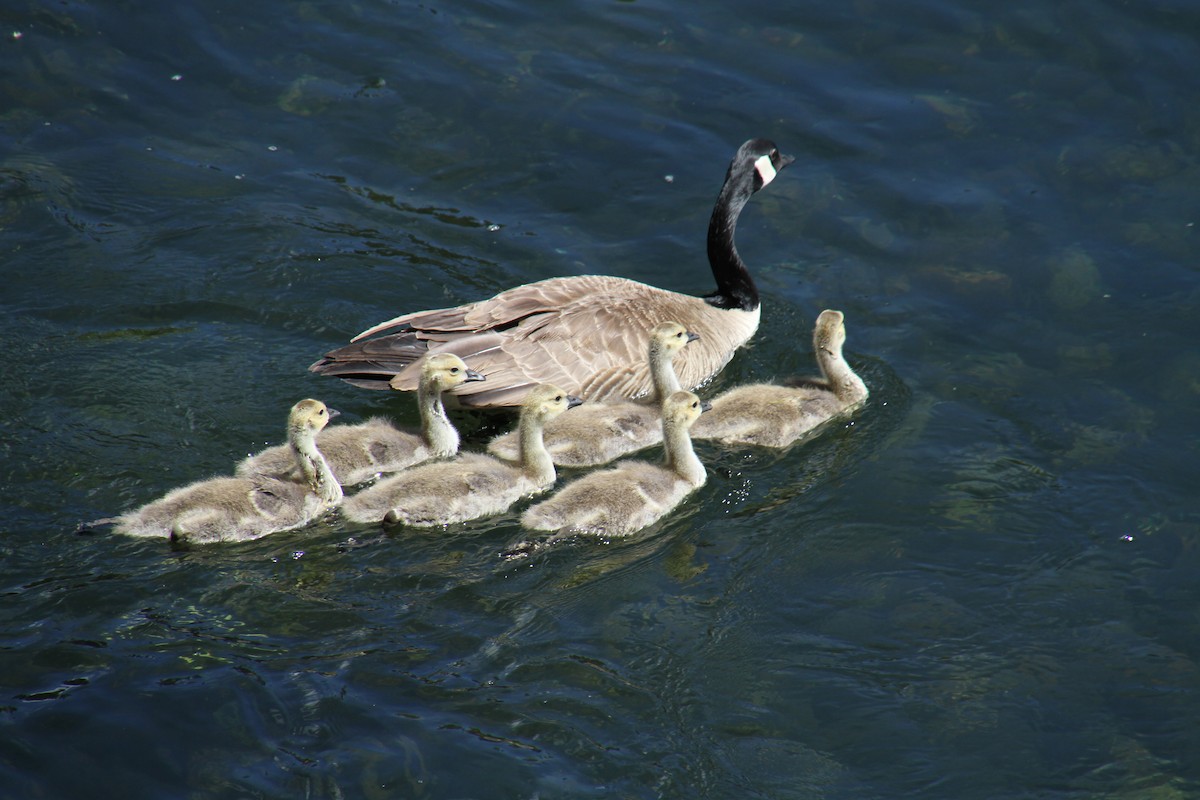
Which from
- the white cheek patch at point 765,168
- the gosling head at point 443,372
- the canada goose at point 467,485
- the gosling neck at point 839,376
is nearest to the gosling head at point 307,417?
the canada goose at point 467,485

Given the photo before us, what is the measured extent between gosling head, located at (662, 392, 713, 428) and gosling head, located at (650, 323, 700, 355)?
902 millimetres

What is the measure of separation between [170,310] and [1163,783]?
304 inches

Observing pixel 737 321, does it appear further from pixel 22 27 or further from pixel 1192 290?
pixel 22 27

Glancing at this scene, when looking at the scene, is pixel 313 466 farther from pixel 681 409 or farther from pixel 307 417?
pixel 681 409

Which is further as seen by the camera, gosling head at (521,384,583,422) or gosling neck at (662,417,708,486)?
gosling neck at (662,417,708,486)

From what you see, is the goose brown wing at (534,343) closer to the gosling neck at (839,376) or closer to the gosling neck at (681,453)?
the gosling neck at (839,376)

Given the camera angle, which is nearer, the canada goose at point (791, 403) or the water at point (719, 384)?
the water at point (719, 384)

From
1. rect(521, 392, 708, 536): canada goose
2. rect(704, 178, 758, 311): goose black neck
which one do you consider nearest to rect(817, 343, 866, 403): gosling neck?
rect(704, 178, 758, 311): goose black neck

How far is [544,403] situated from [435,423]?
0.90 metres

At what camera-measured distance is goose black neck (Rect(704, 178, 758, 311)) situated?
10.5 meters

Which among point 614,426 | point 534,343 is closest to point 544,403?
point 614,426

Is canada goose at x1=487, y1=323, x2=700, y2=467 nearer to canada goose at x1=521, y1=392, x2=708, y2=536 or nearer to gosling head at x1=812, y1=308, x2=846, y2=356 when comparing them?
canada goose at x1=521, y1=392, x2=708, y2=536

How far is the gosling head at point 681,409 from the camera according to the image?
8.22 meters

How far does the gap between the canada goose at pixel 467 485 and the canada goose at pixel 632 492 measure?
24 centimetres
